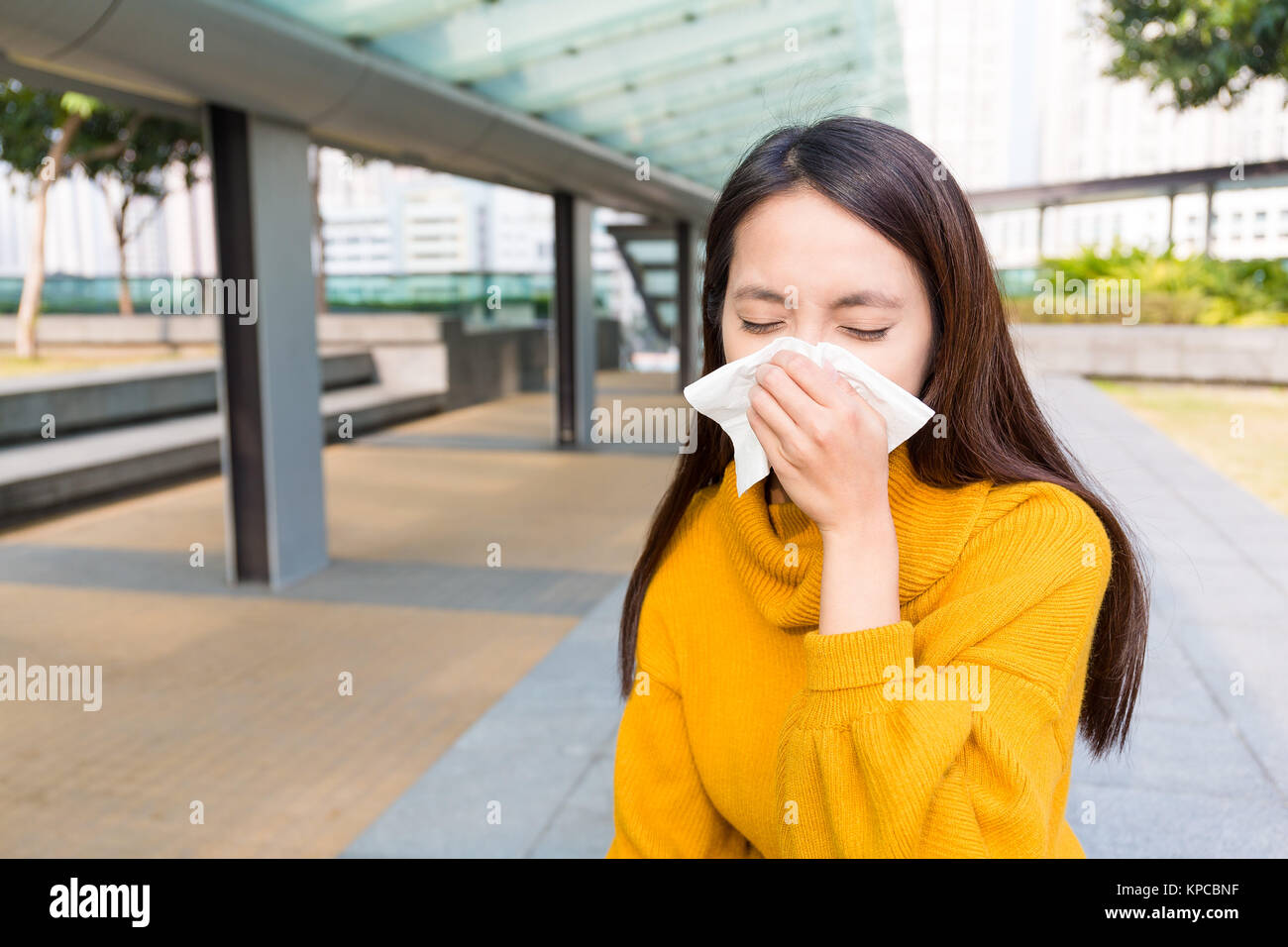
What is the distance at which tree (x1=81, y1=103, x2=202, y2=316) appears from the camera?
17.9 metres

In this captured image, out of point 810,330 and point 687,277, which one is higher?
point 687,277

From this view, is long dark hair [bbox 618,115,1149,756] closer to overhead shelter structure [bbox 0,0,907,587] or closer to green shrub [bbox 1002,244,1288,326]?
overhead shelter structure [bbox 0,0,907,587]

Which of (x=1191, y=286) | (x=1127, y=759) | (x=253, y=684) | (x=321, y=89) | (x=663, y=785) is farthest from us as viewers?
(x=1191, y=286)

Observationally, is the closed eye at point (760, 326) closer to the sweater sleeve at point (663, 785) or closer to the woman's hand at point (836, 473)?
the woman's hand at point (836, 473)

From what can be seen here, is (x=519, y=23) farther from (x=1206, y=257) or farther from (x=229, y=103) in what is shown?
(x=1206, y=257)

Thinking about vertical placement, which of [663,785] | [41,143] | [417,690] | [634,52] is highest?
[41,143]

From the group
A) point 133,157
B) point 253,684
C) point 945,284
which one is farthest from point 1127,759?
point 133,157

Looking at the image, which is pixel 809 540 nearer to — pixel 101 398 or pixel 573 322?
pixel 573 322

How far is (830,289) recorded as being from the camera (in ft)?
4.02

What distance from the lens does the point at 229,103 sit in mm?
6102

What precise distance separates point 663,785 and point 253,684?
13.6 feet

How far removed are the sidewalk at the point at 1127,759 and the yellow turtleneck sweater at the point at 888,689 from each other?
0.97 metres

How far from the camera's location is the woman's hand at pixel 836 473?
1.12 metres

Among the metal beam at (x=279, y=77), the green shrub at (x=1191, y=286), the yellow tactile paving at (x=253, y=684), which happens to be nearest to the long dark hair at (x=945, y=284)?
the yellow tactile paving at (x=253, y=684)
